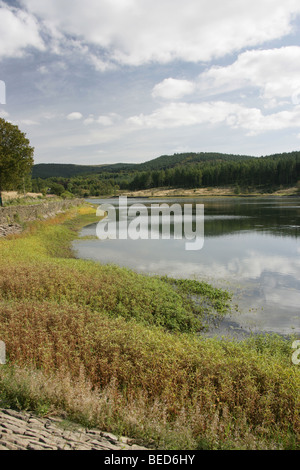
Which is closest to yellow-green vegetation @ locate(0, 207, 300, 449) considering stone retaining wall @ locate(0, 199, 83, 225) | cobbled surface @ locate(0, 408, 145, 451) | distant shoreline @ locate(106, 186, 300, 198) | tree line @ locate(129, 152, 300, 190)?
cobbled surface @ locate(0, 408, 145, 451)

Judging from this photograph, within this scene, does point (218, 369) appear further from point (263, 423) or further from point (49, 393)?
point (49, 393)

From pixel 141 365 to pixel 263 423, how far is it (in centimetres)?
254

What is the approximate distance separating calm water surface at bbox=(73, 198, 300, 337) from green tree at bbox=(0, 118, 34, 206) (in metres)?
12.5

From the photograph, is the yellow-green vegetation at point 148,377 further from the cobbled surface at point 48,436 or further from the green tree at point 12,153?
the green tree at point 12,153

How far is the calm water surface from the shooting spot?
11.4 metres

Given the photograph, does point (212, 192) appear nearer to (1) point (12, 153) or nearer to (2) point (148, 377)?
(1) point (12, 153)

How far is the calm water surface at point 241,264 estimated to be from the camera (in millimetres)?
11380

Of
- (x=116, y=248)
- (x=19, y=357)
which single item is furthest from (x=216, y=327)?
(x=116, y=248)

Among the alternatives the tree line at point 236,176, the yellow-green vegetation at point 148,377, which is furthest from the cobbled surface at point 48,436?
the tree line at point 236,176

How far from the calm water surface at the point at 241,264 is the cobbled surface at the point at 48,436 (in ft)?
21.1

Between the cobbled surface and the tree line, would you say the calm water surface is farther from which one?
the tree line

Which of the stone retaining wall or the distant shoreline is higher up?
the distant shoreline

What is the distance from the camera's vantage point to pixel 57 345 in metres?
7.22

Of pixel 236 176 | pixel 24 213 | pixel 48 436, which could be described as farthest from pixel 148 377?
pixel 236 176
